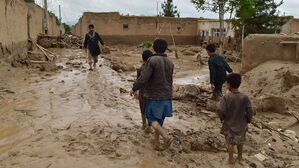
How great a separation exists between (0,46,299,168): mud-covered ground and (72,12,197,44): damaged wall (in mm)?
15542

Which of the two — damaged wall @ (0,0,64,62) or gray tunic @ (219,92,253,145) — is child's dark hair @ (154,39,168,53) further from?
damaged wall @ (0,0,64,62)

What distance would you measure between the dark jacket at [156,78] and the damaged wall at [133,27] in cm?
1791

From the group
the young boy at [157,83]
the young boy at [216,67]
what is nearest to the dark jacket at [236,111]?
the young boy at [157,83]

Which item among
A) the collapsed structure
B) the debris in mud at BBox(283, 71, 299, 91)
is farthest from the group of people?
the collapsed structure

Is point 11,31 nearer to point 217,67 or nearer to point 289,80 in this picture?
point 217,67

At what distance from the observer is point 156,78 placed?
291cm

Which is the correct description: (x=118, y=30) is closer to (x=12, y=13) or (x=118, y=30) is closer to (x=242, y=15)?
(x=242, y=15)

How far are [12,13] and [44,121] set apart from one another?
17.4 feet

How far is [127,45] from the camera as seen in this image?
71.6ft

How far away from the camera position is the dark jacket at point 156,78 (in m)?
2.86

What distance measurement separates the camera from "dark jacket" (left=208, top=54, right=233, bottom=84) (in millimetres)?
4570

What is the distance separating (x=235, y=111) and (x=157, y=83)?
948mm

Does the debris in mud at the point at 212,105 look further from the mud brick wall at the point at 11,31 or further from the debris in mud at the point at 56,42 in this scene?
the debris in mud at the point at 56,42

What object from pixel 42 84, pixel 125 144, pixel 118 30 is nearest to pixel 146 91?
pixel 125 144
